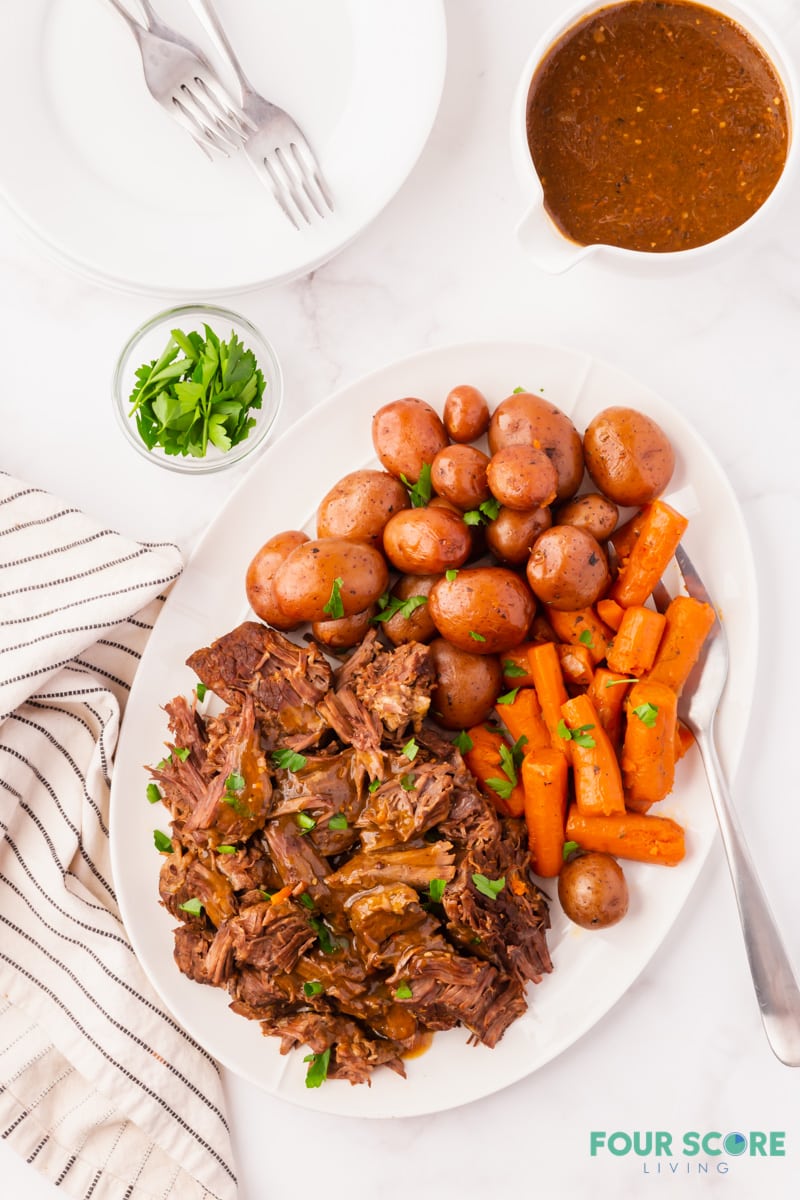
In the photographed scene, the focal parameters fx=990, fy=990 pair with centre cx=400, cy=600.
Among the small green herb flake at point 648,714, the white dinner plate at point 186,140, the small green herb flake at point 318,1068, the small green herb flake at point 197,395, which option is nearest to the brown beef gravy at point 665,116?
the white dinner plate at point 186,140

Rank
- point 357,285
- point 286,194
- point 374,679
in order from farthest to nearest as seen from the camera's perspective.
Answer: point 357,285 → point 286,194 → point 374,679

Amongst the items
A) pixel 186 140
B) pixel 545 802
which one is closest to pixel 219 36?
pixel 186 140

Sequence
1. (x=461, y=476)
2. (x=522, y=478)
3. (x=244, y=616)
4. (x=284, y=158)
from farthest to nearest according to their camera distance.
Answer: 1. (x=244, y=616)
2. (x=284, y=158)
3. (x=461, y=476)
4. (x=522, y=478)

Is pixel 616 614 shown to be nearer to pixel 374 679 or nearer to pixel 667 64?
pixel 374 679

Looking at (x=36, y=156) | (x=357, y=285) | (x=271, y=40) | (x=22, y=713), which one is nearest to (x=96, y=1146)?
(x=22, y=713)

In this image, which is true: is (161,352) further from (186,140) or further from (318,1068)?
(318,1068)

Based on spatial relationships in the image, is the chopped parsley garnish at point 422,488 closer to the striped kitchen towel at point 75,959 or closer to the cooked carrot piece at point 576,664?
the cooked carrot piece at point 576,664
